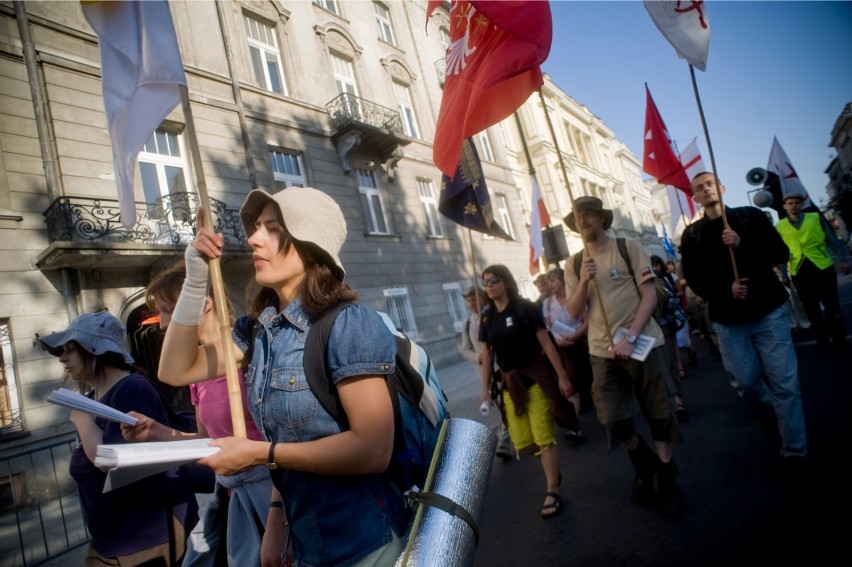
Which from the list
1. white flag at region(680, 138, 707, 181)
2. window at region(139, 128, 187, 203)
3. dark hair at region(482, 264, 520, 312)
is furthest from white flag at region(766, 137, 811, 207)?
window at region(139, 128, 187, 203)

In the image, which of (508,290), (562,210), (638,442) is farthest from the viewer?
(562,210)

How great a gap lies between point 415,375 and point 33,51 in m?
11.4

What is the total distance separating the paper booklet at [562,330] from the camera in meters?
5.74

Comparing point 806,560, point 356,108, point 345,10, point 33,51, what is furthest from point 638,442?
point 345,10

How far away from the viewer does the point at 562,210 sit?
26625 mm

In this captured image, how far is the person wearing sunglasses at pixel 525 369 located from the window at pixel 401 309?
9713mm

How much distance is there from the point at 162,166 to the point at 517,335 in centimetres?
971

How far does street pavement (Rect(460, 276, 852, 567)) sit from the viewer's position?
2385mm

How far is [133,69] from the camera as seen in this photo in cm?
156

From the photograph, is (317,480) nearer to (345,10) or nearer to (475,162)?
(475,162)

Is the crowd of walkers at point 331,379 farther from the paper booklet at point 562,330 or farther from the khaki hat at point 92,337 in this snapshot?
the paper booklet at point 562,330

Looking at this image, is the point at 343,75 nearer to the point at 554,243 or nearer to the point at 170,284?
the point at 554,243

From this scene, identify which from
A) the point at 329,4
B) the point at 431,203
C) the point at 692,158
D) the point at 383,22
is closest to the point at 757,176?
the point at 692,158

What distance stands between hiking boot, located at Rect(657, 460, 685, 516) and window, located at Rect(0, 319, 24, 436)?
936 centimetres
